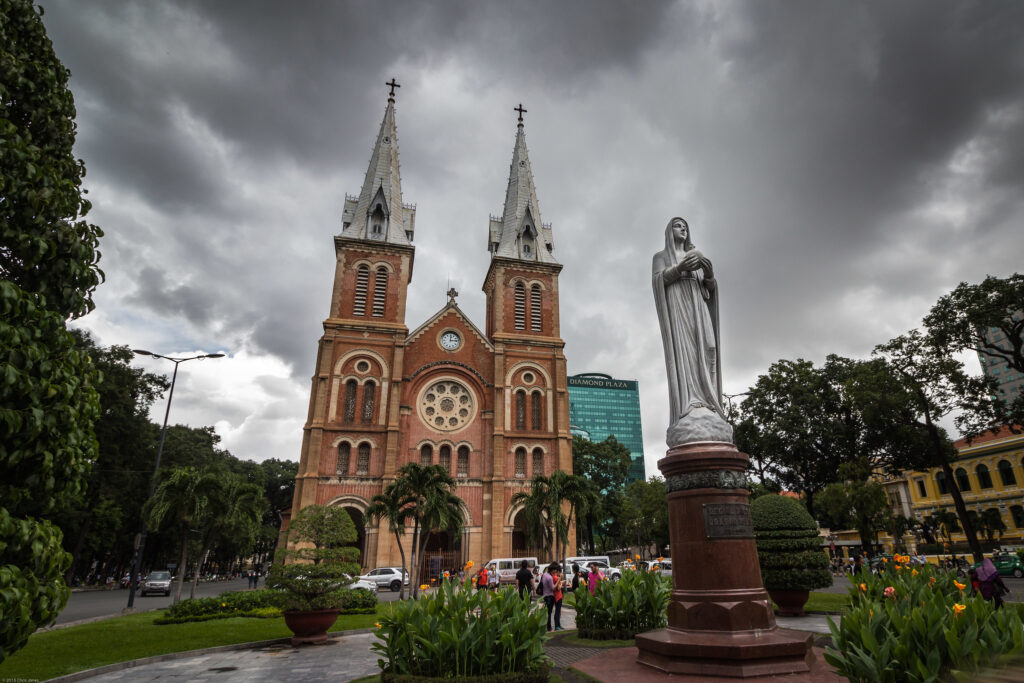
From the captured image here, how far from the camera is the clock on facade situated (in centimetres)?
3459

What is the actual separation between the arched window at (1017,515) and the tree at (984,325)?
18.0m

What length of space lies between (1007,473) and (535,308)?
Result: 32158 mm

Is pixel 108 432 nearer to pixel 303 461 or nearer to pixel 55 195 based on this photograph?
pixel 303 461

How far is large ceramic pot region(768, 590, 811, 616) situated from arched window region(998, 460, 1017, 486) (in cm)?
3593

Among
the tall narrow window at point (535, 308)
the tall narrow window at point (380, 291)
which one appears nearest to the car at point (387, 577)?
the tall narrow window at point (380, 291)

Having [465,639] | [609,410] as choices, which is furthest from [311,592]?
[609,410]

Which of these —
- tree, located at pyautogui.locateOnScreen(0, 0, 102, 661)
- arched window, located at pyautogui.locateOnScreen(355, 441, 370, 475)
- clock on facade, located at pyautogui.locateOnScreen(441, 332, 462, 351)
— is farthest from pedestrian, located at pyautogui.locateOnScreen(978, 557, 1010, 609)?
clock on facade, located at pyautogui.locateOnScreen(441, 332, 462, 351)

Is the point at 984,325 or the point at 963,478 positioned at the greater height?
the point at 984,325

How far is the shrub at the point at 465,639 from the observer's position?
5410mm

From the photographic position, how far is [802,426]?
1219 inches

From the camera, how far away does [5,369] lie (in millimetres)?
4145

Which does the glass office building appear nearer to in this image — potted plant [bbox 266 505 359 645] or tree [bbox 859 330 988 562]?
tree [bbox 859 330 988 562]

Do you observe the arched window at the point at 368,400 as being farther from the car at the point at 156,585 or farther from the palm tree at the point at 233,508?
the car at the point at 156,585

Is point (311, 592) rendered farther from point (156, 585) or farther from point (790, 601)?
point (156, 585)
